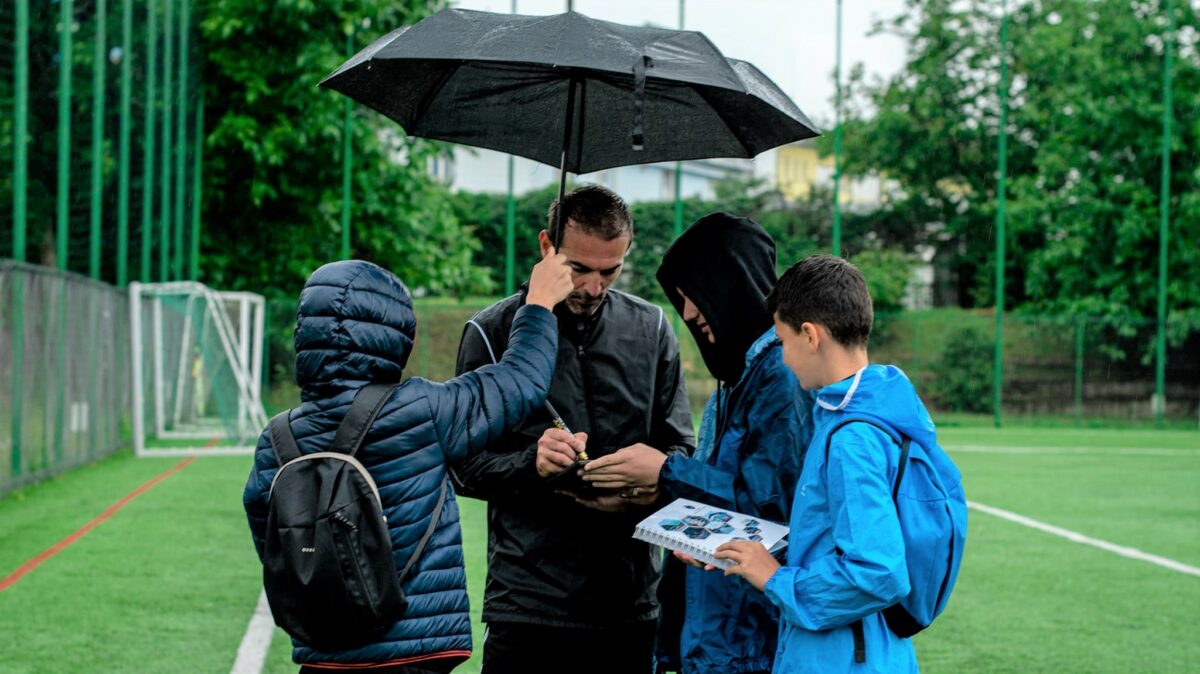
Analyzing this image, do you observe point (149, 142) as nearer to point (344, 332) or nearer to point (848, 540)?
point (344, 332)

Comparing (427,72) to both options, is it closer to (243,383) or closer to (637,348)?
(637,348)

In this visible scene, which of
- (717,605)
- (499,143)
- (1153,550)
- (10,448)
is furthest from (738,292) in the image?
A: (10,448)

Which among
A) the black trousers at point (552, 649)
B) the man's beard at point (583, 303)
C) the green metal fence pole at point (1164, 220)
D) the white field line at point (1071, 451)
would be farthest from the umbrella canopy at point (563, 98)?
the green metal fence pole at point (1164, 220)

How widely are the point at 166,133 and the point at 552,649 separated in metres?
18.0

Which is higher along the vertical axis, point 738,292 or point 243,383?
point 738,292

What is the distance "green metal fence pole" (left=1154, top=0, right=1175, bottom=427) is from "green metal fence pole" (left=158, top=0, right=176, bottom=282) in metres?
19.2

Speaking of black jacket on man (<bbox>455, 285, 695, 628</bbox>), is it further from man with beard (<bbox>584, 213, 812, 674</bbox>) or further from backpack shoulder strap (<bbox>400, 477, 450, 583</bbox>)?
backpack shoulder strap (<bbox>400, 477, 450, 583</bbox>)

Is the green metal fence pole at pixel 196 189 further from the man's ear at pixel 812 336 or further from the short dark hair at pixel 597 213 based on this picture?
the man's ear at pixel 812 336

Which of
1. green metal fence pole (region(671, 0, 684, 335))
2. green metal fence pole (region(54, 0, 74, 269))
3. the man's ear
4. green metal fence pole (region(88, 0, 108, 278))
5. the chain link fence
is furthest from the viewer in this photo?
green metal fence pole (region(671, 0, 684, 335))

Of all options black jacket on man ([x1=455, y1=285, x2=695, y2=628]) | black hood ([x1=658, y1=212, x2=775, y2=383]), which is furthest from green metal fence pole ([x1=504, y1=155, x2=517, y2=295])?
black hood ([x1=658, y1=212, x2=775, y2=383])

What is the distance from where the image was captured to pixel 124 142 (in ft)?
55.8

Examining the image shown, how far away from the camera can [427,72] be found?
11.6 feet

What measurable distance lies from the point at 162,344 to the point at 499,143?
1487 cm

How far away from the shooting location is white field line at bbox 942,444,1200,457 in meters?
18.8
